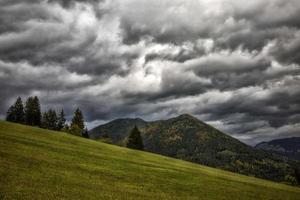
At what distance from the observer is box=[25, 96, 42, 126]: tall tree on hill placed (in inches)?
4934

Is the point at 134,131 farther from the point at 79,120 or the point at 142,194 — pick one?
the point at 142,194

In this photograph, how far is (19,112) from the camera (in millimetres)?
126812

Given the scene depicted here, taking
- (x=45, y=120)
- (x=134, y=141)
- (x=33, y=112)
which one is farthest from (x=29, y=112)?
(x=134, y=141)

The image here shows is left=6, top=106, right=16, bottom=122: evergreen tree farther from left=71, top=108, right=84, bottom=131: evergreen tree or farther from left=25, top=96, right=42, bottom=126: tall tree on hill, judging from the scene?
left=71, top=108, right=84, bottom=131: evergreen tree

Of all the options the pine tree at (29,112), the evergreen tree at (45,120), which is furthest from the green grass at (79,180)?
the evergreen tree at (45,120)

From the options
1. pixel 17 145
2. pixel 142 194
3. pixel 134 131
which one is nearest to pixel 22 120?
pixel 134 131

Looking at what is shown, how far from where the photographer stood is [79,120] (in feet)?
436

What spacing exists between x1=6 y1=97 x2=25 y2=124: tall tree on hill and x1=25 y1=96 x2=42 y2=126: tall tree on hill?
247 centimetres

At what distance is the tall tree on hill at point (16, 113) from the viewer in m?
126

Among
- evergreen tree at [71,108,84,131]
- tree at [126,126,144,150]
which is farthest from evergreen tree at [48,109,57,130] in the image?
tree at [126,126,144,150]

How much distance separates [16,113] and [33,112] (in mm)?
6567

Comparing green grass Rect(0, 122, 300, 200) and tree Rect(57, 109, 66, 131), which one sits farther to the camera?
tree Rect(57, 109, 66, 131)

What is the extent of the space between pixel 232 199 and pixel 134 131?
3430 inches

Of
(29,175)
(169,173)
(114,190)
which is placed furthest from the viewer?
(169,173)
